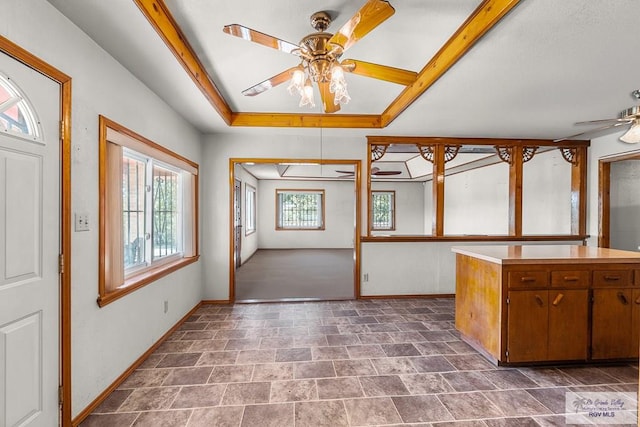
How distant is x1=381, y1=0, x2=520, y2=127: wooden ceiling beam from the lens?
162cm

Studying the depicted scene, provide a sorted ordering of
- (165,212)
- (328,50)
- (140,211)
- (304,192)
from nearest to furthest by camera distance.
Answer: (328,50)
(140,211)
(165,212)
(304,192)

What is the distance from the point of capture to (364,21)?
1.39 meters

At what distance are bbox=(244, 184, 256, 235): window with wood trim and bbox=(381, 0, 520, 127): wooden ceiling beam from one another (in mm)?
5362

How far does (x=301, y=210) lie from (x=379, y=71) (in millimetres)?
7622

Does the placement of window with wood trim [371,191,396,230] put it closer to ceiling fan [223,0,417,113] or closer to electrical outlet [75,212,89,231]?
ceiling fan [223,0,417,113]

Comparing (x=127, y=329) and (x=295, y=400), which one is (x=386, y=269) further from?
(x=127, y=329)

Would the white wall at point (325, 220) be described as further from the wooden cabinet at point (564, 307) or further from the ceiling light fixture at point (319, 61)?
the ceiling light fixture at point (319, 61)

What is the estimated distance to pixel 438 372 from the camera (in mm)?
2262

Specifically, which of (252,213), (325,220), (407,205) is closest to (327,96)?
(252,213)

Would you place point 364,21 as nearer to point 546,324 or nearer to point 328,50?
point 328,50

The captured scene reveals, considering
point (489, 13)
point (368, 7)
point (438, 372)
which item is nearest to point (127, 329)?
point (438, 372)

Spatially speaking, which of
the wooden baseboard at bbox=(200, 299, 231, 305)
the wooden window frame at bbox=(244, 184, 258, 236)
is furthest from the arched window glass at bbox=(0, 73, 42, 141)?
the wooden window frame at bbox=(244, 184, 258, 236)

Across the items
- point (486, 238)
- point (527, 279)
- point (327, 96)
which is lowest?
point (527, 279)

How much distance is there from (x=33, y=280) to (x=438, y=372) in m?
2.66
